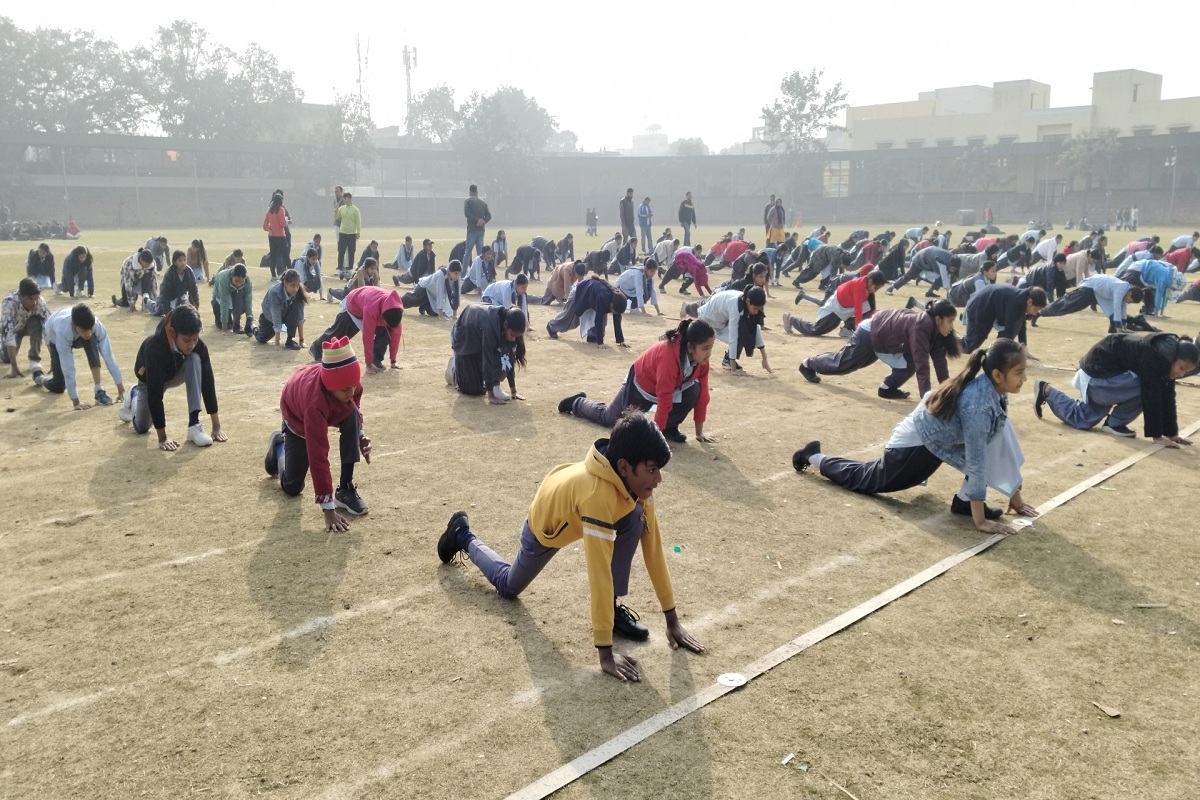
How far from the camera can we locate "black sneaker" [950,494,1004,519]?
6.47 metres

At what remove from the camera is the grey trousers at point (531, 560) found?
4414mm

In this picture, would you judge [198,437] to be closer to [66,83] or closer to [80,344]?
[80,344]

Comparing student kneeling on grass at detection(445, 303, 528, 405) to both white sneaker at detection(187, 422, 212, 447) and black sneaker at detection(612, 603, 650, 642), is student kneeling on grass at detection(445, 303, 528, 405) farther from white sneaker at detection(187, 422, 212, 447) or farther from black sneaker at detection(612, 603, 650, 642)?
black sneaker at detection(612, 603, 650, 642)

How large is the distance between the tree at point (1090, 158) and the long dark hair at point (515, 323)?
178 feet

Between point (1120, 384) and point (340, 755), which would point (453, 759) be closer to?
point (340, 755)

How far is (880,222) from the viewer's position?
194 feet

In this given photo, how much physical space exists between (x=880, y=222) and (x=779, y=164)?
9.33 m

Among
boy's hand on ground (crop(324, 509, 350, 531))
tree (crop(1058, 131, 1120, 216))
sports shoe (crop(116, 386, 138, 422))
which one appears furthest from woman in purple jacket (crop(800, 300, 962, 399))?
tree (crop(1058, 131, 1120, 216))

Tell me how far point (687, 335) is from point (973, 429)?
8.02ft

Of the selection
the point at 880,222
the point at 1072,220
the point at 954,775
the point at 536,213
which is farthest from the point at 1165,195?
the point at 954,775

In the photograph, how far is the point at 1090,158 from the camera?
5366 cm

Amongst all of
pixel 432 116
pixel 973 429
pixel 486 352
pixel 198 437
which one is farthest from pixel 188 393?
pixel 432 116

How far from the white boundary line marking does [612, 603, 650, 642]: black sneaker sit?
548 mm

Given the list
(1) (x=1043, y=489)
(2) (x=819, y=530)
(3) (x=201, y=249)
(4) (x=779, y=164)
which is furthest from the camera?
(4) (x=779, y=164)
